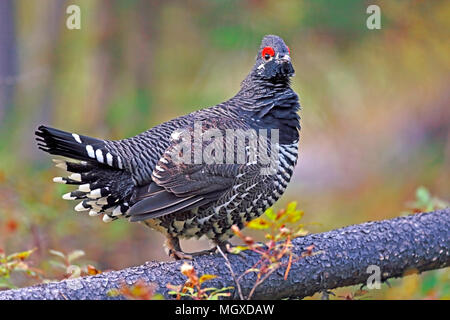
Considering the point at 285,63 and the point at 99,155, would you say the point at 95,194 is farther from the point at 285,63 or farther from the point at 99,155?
the point at 285,63

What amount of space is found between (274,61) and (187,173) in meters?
1.05

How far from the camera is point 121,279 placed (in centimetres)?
315

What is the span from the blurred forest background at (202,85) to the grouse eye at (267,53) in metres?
2.04

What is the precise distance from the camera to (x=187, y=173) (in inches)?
149

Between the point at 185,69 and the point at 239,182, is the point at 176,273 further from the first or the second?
the point at 185,69

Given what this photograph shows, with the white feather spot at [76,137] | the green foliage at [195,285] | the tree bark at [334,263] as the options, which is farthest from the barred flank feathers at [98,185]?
the green foliage at [195,285]

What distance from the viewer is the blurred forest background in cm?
649

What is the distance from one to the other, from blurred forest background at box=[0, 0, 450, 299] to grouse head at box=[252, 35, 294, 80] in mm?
2007

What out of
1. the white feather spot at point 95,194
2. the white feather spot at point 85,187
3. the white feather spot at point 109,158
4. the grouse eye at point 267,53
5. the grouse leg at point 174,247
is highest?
the grouse eye at point 267,53

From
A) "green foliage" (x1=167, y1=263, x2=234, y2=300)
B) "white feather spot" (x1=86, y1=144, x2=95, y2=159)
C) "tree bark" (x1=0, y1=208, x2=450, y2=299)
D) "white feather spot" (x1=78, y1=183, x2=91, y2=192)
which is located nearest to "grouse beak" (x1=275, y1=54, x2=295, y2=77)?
"tree bark" (x1=0, y1=208, x2=450, y2=299)

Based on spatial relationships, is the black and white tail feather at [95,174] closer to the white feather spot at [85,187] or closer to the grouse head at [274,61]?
the white feather spot at [85,187]

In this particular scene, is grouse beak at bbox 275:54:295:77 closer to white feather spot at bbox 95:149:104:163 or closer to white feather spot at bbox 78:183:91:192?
white feather spot at bbox 95:149:104:163

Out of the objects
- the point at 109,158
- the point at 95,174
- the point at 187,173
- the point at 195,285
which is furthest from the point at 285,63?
the point at 195,285

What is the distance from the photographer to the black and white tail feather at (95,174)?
3.60m
